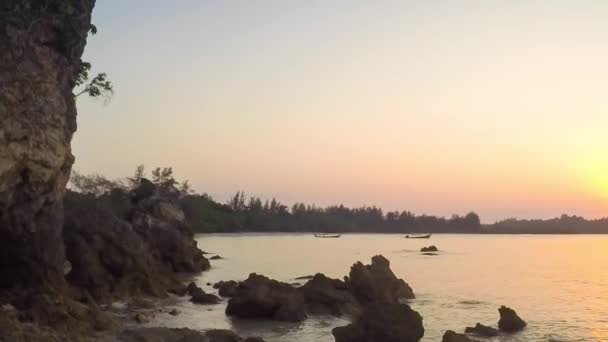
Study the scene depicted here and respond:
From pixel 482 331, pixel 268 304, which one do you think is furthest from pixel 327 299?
pixel 482 331

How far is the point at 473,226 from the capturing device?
19688cm

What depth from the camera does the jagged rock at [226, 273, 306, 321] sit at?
2444 cm

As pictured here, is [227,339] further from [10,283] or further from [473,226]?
[473,226]

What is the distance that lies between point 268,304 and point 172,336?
28.0 feet

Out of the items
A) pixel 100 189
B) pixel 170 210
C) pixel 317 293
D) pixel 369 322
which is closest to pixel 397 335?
pixel 369 322

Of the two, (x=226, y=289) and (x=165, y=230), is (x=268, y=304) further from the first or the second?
(x=165, y=230)

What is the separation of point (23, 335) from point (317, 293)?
1584 cm

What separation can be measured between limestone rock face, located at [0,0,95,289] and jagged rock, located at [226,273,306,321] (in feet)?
24.8

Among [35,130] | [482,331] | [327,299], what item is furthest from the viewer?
[327,299]

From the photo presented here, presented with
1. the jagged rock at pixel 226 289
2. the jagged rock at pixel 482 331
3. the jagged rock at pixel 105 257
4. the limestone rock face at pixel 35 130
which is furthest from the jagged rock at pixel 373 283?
the limestone rock face at pixel 35 130

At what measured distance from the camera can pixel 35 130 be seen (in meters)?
17.4

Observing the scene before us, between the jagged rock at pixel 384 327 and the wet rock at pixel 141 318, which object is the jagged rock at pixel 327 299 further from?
the jagged rock at pixel 384 327

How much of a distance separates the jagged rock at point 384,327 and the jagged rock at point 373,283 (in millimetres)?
10119

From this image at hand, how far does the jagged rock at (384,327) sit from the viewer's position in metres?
18.4
